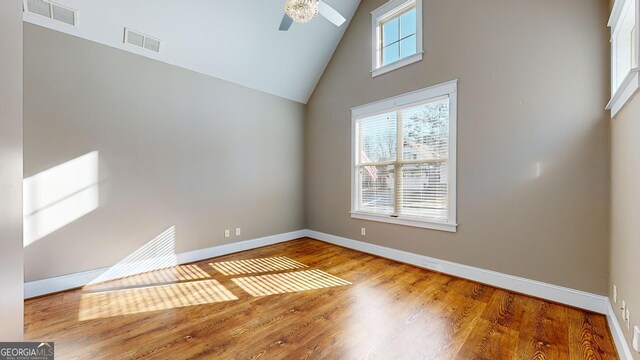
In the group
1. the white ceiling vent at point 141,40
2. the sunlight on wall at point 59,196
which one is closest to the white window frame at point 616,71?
the white ceiling vent at point 141,40

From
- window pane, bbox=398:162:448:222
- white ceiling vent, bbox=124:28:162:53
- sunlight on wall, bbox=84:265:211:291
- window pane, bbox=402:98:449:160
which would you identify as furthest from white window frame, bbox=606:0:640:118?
white ceiling vent, bbox=124:28:162:53

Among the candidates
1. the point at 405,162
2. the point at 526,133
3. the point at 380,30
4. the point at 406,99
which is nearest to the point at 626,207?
the point at 526,133

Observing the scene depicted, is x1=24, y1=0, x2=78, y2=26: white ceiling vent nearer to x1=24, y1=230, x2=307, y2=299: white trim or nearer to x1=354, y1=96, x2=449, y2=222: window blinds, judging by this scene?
x1=24, y1=230, x2=307, y2=299: white trim

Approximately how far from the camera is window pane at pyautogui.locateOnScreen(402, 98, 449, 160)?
10.8 ft

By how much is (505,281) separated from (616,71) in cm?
214

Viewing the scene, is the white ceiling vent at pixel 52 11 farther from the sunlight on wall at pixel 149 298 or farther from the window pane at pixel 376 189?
the window pane at pixel 376 189

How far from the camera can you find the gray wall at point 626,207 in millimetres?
1546

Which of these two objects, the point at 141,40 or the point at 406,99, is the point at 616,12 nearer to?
the point at 406,99

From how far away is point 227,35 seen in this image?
3.52 metres

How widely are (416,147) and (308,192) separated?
7.68 ft

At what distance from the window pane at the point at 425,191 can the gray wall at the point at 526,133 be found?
22 centimetres

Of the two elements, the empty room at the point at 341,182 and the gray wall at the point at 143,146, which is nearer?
the empty room at the point at 341,182

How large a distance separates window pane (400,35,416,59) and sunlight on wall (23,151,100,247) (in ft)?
13.6

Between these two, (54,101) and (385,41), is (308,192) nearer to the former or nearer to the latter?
(385,41)
